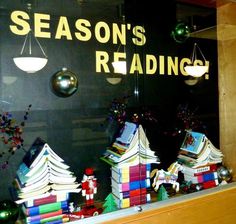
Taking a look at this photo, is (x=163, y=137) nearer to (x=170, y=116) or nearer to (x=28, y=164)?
(x=170, y=116)

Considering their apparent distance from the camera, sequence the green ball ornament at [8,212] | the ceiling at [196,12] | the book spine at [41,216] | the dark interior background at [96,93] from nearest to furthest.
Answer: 1. the green ball ornament at [8,212]
2. the book spine at [41,216]
3. the dark interior background at [96,93]
4. the ceiling at [196,12]

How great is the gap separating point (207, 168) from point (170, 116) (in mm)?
527

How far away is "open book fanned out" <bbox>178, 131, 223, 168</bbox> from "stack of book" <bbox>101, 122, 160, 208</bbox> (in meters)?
0.40

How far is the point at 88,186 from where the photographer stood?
2.08 m

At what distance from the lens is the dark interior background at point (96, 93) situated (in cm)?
195

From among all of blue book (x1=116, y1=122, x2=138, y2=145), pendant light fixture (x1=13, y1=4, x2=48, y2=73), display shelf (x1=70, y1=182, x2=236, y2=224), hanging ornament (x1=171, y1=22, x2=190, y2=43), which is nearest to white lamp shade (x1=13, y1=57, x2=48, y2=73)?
pendant light fixture (x1=13, y1=4, x2=48, y2=73)

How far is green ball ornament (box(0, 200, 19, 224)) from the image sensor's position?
5.18ft

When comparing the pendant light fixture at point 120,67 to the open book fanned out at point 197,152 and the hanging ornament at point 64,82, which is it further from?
the open book fanned out at point 197,152

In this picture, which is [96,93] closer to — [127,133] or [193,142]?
[127,133]

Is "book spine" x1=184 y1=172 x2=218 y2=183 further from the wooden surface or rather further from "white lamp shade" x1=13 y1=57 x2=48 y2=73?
"white lamp shade" x1=13 y1=57 x2=48 y2=73

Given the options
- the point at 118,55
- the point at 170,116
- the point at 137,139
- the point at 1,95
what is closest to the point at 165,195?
the point at 137,139

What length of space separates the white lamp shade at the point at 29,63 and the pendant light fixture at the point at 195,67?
4.48 ft

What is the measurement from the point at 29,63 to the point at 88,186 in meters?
0.93

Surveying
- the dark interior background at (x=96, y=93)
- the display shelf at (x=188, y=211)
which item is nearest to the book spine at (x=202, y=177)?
the display shelf at (x=188, y=211)
